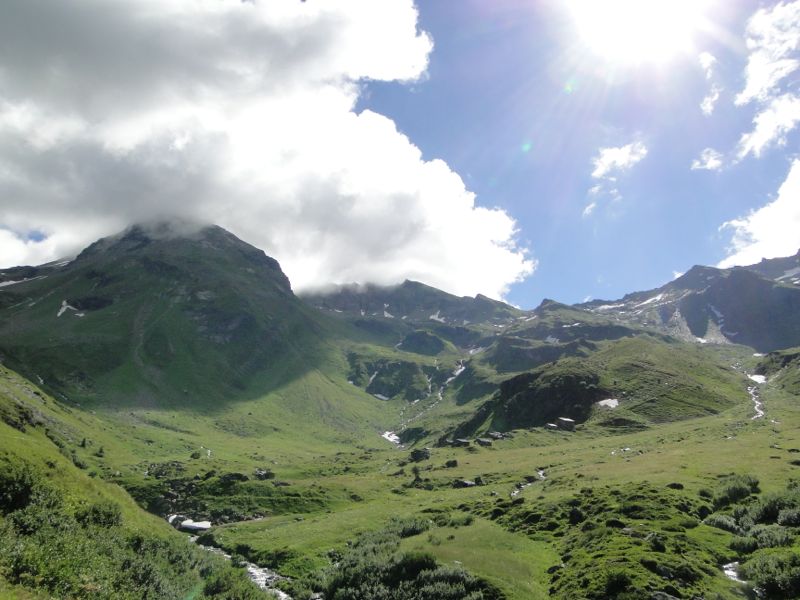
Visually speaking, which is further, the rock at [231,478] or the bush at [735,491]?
the rock at [231,478]

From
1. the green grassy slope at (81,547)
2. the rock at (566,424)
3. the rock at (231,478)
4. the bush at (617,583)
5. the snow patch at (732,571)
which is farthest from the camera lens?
the rock at (566,424)

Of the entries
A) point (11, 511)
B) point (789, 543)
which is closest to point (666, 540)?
point (789, 543)

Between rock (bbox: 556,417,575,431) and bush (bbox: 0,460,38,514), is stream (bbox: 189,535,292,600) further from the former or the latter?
rock (bbox: 556,417,575,431)

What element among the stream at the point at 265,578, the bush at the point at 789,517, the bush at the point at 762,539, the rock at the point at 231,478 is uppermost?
the bush at the point at 789,517

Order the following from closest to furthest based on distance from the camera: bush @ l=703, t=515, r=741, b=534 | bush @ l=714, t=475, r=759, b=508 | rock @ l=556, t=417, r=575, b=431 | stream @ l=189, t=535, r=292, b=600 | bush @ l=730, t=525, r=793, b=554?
1. bush @ l=730, t=525, r=793, b=554
2. bush @ l=703, t=515, r=741, b=534
3. stream @ l=189, t=535, r=292, b=600
4. bush @ l=714, t=475, r=759, b=508
5. rock @ l=556, t=417, r=575, b=431

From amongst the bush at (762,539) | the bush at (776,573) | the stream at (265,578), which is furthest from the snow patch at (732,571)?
the stream at (265,578)

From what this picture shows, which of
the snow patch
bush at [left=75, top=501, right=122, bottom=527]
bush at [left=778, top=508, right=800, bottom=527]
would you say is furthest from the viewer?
bush at [left=778, top=508, right=800, bottom=527]

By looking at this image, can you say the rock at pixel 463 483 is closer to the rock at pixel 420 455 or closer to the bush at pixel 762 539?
the rock at pixel 420 455

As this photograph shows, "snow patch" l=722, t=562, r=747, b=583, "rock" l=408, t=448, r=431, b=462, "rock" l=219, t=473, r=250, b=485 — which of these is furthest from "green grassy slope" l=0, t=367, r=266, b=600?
"rock" l=408, t=448, r=431, b=462

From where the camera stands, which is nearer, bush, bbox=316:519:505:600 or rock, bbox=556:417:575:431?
bush, bbox=316:519:505:600

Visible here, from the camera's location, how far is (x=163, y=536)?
55.7m

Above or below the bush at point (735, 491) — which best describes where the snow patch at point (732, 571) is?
below

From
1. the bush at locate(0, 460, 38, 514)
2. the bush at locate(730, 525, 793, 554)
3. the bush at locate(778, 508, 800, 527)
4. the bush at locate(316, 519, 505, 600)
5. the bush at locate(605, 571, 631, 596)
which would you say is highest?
the bush at locate(778, 508, 800, 527)

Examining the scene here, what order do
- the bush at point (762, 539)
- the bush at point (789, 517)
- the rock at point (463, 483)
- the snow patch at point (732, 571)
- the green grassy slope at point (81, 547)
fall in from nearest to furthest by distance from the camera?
→ the green grassy slope at point (81, 547)
the snow patch at point (732, 571)
the bush at point (762, 539)
the bush at point (789, 517)
the rock at point (463, 483)
